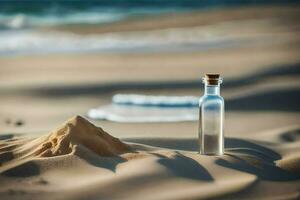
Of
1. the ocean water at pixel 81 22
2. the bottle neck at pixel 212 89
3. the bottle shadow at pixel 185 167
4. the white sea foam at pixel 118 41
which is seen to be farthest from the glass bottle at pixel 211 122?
the ocean water at pixel 81 22

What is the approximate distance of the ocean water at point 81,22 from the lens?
294 inches

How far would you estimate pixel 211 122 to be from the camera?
9.36 feet

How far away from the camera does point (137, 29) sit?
952 cm

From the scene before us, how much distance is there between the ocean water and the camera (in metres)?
7.46

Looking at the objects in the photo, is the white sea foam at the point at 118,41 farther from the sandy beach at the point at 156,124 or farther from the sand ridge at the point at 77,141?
the sand ridge at the point at 77,141

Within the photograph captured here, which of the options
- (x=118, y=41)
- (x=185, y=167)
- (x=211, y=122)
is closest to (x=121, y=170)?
(x=185, y=167)

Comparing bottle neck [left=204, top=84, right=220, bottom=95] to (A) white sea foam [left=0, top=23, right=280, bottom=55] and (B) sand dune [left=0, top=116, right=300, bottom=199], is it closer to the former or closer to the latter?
(B) sand dune [left=0, top=116, right=300, bottom=199]

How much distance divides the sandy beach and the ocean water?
0.23 m

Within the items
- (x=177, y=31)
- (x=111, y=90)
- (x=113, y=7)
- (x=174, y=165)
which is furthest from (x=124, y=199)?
(x=113, y=7)

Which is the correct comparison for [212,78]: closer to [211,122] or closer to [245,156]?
[211,122]

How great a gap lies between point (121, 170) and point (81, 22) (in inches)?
315

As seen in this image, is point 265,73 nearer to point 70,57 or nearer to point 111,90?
point 111,90

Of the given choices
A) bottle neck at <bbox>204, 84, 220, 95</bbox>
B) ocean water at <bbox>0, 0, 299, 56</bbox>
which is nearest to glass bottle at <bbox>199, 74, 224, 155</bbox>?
bottle neck at <bbox>204, 84, 220, 95</bbox>

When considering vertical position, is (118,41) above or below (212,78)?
above
